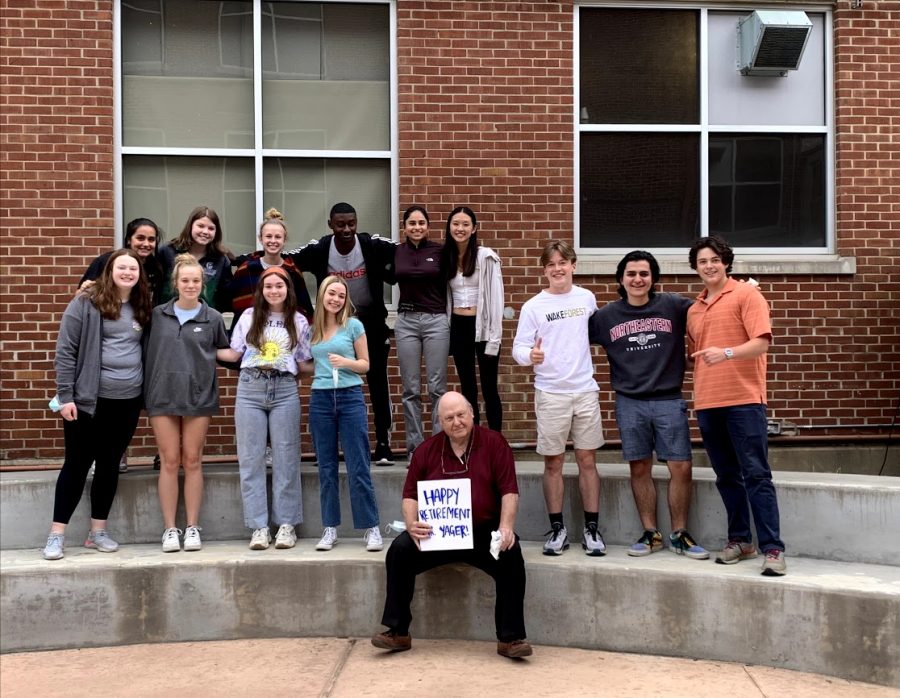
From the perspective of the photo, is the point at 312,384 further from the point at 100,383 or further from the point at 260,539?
the point at 100,383

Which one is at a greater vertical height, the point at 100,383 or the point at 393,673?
the point at 100,383

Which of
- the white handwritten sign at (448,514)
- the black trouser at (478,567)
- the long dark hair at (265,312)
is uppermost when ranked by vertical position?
the long dark hair at (265,312)

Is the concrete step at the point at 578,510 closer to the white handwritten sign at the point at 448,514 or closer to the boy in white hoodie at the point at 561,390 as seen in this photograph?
the boy in white hoodie at the point at 561,390

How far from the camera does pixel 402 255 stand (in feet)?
22.0

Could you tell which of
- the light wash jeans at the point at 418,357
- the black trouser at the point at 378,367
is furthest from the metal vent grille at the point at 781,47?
the black trouser at the point at 378,367

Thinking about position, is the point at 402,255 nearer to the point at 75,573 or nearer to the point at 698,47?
the point at 75,573

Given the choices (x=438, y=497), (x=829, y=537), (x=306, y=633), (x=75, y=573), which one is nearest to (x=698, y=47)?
(x=829, y=537)

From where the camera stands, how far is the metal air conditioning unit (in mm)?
8008

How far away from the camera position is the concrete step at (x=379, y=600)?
5426 millimetres

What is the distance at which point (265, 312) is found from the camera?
624 cm

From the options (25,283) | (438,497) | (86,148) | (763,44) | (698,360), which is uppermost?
(763,44)

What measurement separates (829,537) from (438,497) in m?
2.34

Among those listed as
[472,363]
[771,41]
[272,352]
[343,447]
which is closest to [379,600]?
[343,447]

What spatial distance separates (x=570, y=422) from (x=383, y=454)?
1644mm
